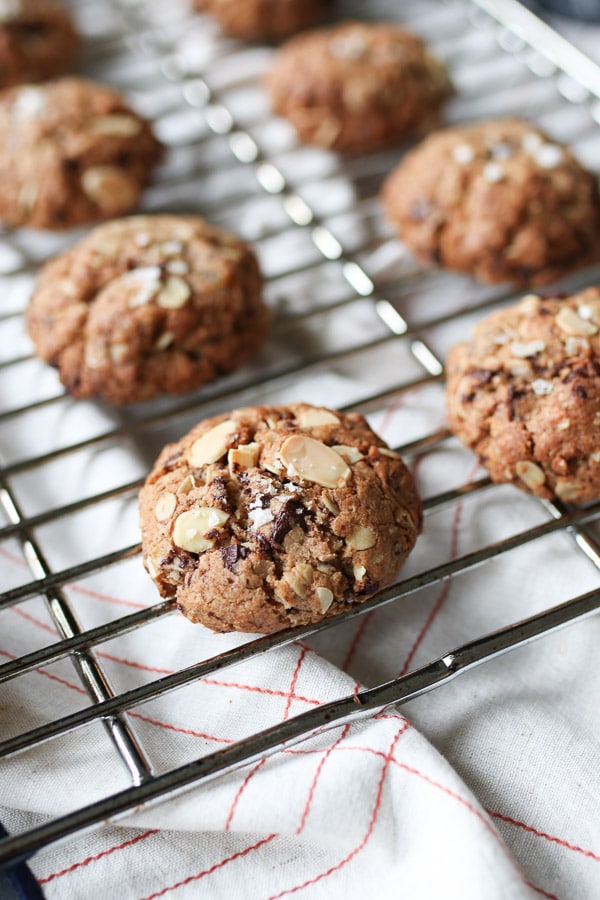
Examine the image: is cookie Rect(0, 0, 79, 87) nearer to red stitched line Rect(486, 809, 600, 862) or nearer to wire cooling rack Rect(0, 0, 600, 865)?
wire cooling rack Rect(0, 0, 600, 865)

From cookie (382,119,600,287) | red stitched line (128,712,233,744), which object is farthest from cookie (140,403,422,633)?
cookie (382,119,600,287)

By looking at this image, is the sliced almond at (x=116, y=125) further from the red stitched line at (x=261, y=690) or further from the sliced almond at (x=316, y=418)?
the red stitched line at (x=261, y=690)

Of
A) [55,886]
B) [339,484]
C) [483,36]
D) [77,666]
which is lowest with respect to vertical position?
[55,886]

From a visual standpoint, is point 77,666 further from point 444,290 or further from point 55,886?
point 444,290

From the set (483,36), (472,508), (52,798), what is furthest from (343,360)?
(483,36)

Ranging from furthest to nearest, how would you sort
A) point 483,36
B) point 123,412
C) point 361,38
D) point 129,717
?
point 483,36 → point 361,38 → point 123,412 → point 129,717

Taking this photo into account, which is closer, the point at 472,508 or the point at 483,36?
the point at 472,508
